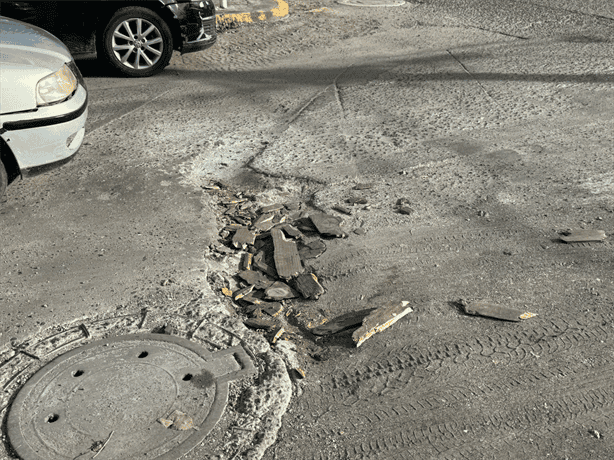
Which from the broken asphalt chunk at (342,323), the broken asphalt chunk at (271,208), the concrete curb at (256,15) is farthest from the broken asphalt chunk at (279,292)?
the concrete curb at (256,15)

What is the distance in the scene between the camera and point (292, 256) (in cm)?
382

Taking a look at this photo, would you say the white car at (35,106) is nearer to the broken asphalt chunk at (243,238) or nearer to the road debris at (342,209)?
the broken asphalt chunk at (243,238)

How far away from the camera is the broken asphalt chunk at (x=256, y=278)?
3.61m

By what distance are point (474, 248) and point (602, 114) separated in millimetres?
2880

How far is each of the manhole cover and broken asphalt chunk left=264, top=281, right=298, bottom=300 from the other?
539mm

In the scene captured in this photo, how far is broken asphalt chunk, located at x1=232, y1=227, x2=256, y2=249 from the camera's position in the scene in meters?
3.97

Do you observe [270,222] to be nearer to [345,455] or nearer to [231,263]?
[231,263]

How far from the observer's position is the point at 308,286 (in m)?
3.57

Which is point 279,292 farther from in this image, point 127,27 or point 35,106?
point 127,27

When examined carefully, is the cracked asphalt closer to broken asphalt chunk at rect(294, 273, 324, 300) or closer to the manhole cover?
broken asphalt chunk at rect(294, 273, 324, 300)

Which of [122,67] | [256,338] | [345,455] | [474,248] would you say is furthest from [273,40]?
[345,455]

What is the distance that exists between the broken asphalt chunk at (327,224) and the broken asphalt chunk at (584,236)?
1.42 metres

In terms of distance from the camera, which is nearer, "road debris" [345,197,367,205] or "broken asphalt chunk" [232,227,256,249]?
"broken asphalt chunk" [232,227,256,249]

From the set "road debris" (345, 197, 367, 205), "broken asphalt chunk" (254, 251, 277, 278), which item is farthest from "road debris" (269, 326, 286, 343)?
"road debris" (345, 197, 367, 205)
